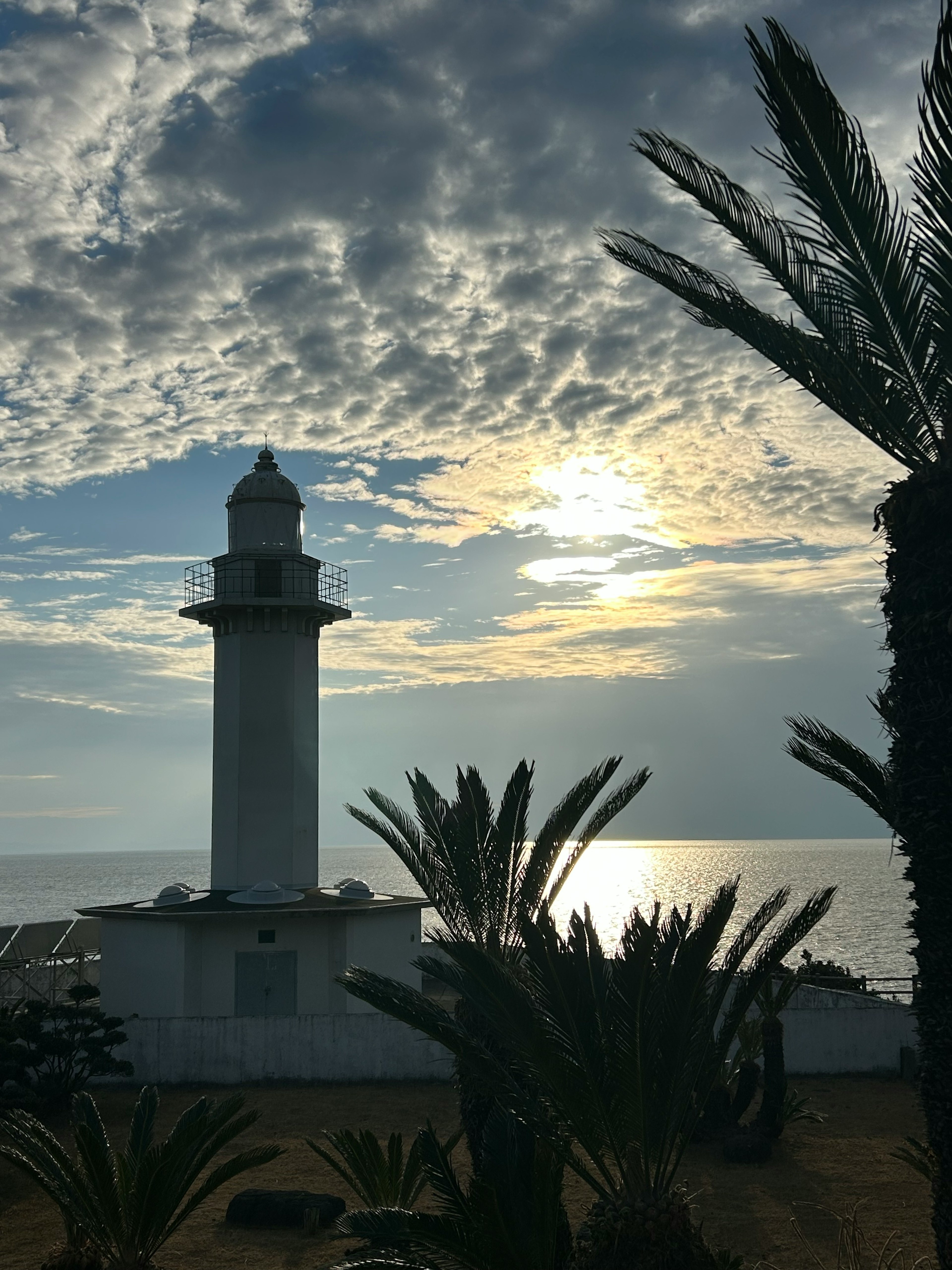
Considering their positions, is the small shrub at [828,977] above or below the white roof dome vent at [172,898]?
below

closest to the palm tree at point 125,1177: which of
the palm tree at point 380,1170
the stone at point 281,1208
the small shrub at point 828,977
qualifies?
the palm tree at point 380,1170

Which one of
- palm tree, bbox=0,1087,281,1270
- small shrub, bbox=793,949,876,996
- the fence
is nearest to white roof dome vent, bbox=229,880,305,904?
the fence

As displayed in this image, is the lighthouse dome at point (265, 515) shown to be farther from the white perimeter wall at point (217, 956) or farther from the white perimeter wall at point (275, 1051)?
the white perimeter wall at point (275, 1051)

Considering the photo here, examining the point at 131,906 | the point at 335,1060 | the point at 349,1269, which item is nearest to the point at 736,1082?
the point at 335,1060

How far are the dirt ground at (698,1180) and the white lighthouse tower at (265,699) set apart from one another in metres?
7.39

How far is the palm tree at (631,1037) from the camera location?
320 inches

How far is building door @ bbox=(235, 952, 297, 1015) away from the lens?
925 inches

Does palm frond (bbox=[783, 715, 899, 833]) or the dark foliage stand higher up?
palm frond (bbox=[783, 715, 899, 833])

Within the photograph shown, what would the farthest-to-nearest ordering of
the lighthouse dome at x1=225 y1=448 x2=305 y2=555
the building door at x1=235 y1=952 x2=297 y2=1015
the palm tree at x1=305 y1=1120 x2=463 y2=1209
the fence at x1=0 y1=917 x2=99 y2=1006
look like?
the lighthouse dome at x1=225 y1=448 x2=305 y2=555 < the fence at x1=0 y1=917 x2=99 y2=1006 < the building door at x1=235 y1=952 x2=297 y2=1015 < the palm tree at x1=305 y1=1120 x2=463 y2=1209

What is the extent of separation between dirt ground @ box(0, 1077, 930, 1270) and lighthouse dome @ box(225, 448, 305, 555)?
45.3ft

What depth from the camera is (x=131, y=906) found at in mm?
24516

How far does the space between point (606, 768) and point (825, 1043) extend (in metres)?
11.4

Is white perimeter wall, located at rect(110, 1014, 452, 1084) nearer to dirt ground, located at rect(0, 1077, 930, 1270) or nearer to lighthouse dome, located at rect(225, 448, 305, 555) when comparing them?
dirt ground, located at rect(0, 1077, 930, 1270)

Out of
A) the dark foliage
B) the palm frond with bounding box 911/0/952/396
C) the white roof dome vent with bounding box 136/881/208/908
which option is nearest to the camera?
the palm frond with bounding box 911/0/952/396
